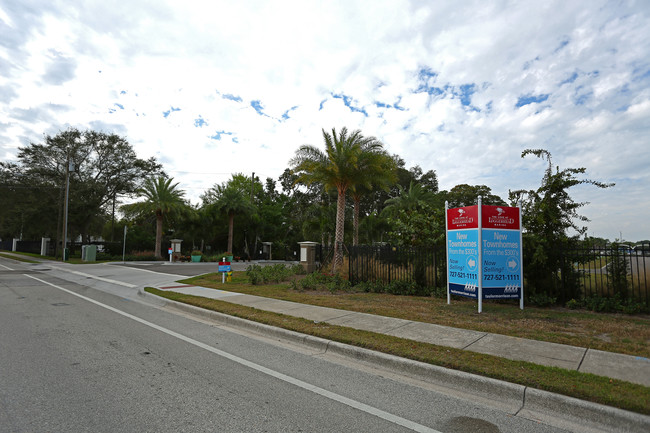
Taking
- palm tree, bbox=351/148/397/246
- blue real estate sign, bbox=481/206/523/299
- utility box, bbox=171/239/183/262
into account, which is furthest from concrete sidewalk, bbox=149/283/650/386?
utility box, bbox=171/239/183/262

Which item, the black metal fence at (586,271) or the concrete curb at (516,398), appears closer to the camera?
the concrete curb at (516,398)

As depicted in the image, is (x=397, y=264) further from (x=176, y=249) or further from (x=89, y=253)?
(x=89, y=253)

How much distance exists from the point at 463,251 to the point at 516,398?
5.71 m

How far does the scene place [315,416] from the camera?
386cm

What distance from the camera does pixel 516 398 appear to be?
14.0 ft

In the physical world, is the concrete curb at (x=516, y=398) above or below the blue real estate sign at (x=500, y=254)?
below

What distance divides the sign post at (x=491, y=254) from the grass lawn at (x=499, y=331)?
527 millimetres

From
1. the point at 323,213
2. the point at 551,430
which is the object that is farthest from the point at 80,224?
the point at 551,430

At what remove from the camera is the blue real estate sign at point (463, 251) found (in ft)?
30.5

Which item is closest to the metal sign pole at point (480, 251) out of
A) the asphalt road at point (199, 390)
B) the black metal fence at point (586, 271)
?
the black metal fence at point (586, 271)

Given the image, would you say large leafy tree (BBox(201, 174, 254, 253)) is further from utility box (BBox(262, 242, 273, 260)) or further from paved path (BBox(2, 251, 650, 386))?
paved path (BBox(2, 251, 650, 386))

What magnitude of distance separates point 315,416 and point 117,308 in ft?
28.2

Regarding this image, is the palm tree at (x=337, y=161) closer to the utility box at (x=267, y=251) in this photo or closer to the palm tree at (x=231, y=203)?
the palm tree at (x=231, y=203)

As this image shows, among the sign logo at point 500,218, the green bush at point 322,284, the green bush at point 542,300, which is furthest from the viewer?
the green bush at point 322,284
